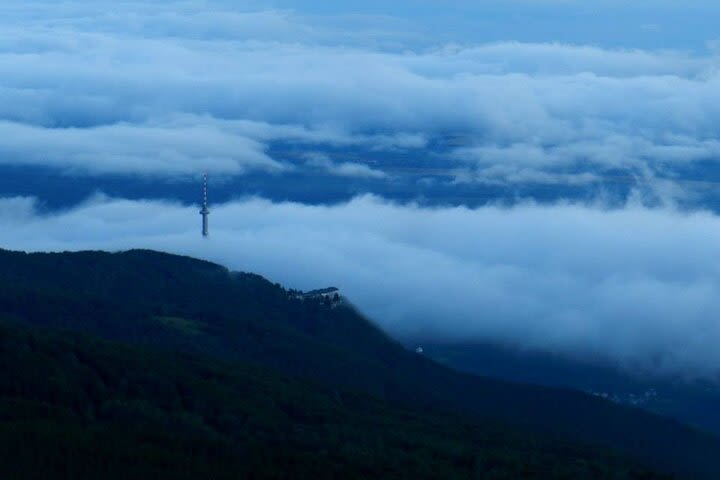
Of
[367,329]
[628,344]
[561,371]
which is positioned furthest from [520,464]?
[628,344]

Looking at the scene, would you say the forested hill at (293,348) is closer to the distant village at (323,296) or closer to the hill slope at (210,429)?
the hill slope at (210,429)

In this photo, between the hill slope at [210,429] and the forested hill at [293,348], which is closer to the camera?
the hill slope at [210,429]

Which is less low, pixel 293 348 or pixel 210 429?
pixel 293 348

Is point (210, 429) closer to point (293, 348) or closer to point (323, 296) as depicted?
point (293, 348)

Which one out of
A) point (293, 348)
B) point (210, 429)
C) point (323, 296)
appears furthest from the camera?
point (323, 296)

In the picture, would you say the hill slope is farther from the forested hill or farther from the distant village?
the distant village

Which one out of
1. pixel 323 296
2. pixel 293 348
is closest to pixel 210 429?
pixel 293 348

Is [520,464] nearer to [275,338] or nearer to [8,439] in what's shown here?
[8,439]

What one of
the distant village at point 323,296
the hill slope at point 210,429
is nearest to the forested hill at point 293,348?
the hill slope at point 210,429

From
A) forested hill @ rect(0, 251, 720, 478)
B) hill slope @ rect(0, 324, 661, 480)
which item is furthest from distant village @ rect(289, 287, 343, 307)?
hill slope @ rect(0, 324, 661, 480)
